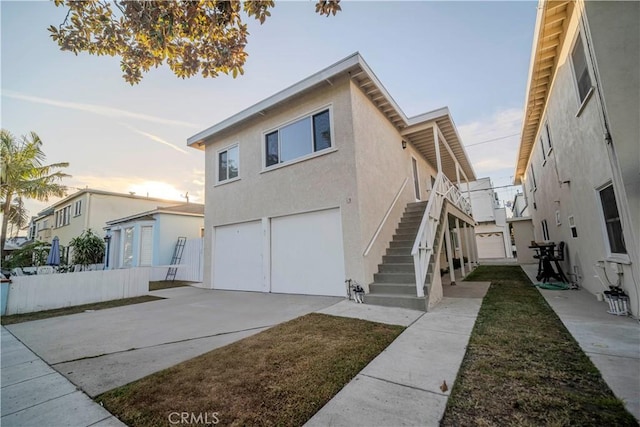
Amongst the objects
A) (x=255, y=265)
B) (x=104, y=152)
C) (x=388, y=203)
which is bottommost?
(x=255, y=265)

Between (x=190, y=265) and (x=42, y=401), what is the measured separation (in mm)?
11621

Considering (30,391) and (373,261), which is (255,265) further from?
(30,391)

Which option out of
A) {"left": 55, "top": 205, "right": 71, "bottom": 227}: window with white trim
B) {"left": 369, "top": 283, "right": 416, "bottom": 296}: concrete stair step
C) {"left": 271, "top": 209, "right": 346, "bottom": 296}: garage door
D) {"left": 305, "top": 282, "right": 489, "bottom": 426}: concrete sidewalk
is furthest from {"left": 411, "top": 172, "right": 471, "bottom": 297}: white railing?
{"left": 55, "top": 205, "right": 71, "bottom": 227}: window with white trim

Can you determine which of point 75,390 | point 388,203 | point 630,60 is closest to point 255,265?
point 388,203

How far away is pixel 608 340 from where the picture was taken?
10.9 feet

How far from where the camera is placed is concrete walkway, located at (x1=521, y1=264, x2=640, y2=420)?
89.8 inches

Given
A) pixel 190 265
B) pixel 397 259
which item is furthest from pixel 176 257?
pixel 397 259

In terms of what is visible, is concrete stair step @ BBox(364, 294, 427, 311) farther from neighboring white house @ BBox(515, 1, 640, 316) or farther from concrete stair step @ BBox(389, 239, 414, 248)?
neighboring white house @ BBox(515, 1, 640, 316)

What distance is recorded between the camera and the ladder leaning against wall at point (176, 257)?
45.6 feet

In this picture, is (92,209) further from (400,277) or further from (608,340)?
(608,340)

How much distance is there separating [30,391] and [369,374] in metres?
3.41

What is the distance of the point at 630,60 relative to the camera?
3883 mm

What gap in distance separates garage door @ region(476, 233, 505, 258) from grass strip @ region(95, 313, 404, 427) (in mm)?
23748

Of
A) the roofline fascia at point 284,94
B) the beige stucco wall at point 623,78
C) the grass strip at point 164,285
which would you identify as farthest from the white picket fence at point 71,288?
the beige stucco wall at point 623,78
